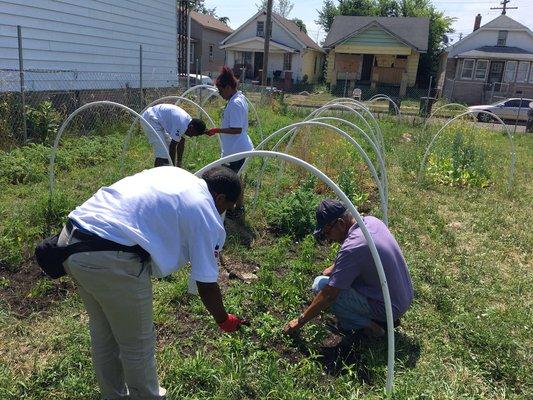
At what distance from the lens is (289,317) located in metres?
3.48

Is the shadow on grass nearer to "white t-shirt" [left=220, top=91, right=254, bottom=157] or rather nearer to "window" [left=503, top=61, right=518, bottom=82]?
"white t-shirt" [left=220, top=91, right=254, bottom=157]

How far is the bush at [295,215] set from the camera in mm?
5176

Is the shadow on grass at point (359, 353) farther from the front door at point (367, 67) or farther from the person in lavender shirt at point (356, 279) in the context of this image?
the front door at point (367, 67)

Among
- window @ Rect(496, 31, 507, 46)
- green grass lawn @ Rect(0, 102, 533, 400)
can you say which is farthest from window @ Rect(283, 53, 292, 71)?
green grass lawn @ Rect(0, 102, 533, 400)

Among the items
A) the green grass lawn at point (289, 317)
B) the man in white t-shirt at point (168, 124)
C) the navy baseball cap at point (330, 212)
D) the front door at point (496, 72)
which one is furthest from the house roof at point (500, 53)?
the navy baseball cap at point (330, 212)

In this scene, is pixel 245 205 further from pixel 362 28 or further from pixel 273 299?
pixel 362 28

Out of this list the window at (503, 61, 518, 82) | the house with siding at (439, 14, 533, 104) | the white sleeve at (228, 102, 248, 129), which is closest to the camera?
the white sleeve at (228, 102, 248, 129)

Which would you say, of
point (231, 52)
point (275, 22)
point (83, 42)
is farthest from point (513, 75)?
point (83, 42)

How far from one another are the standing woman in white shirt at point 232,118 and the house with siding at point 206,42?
32.5 m

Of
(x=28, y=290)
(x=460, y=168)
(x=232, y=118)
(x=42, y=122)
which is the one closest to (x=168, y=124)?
(x=232, y=118)

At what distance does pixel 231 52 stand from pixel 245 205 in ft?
101

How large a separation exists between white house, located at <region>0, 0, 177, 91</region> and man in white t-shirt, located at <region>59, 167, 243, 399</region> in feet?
23.4

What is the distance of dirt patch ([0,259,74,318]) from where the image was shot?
3449mm

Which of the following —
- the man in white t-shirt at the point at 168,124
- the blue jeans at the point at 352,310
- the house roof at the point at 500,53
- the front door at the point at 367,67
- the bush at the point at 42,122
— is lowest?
the blue jeans at the point at 352,310
